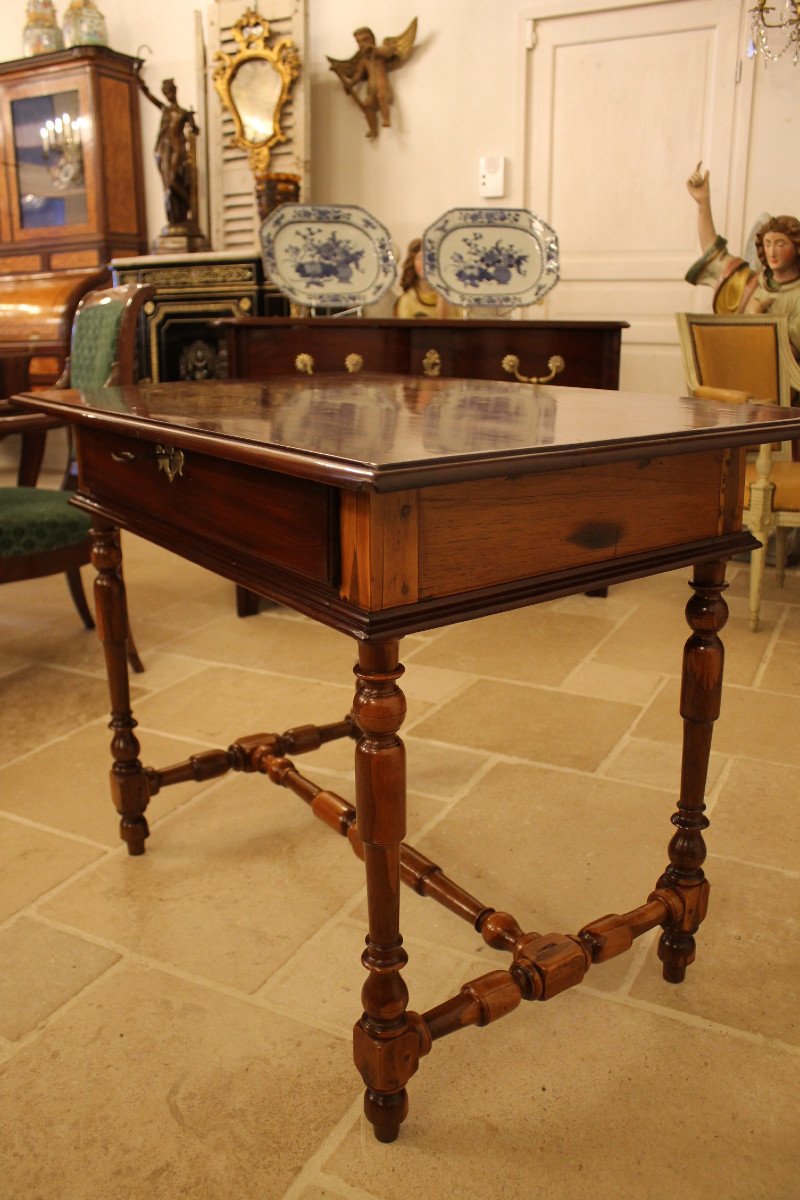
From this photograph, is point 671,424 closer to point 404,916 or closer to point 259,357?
point 404,916

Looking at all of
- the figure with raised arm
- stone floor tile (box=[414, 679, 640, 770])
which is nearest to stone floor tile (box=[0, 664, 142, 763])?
stone floor tile (box=[414, 679, 640, 770])

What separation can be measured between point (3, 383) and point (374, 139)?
235 centimetres

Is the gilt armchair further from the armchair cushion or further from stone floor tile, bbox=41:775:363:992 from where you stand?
stone floor tile, bbox=41:775:363:992

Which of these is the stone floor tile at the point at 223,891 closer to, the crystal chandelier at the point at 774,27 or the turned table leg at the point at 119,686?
the turned table leg at the point at 119,686

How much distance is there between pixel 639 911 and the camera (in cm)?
139

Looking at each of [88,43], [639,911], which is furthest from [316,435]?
[88,43]

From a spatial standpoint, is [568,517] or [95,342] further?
[95,342]

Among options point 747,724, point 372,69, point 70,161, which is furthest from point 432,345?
point 70,161

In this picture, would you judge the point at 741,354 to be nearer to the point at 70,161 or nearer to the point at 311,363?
the point at 311,363

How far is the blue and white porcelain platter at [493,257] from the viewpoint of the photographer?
348 cm

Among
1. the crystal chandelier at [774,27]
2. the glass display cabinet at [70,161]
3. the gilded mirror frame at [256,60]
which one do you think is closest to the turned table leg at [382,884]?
the crystal chandelier at [774,27]

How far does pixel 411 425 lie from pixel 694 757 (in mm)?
649

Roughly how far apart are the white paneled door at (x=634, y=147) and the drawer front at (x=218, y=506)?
3.23 meters

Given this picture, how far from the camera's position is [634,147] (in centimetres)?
409
